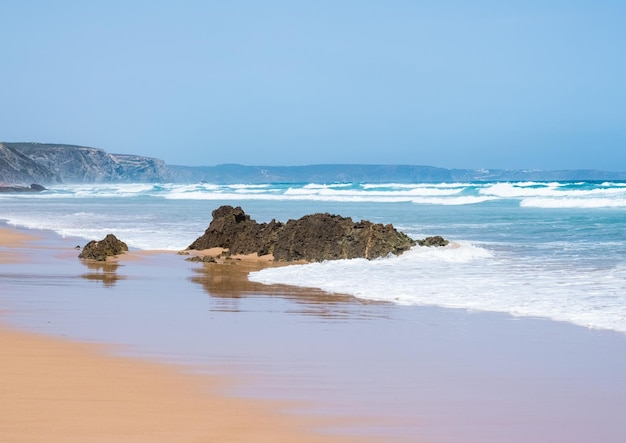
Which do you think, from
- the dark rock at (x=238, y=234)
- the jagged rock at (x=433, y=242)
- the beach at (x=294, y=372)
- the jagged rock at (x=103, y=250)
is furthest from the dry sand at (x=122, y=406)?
the dark rock at (x=238, y=234)

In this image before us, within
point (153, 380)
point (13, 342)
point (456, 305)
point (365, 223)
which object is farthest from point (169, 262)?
point (153, 380)

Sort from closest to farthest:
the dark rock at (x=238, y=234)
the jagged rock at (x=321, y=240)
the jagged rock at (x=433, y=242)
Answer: the jagged rock at (x=321, y=240), the jagged rock at (x=433, y=242), the dark rock at (x=238, y=234)

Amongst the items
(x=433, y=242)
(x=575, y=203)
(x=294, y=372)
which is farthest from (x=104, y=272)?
(x=575, y=203)

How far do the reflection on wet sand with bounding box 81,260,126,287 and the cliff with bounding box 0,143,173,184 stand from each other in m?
104

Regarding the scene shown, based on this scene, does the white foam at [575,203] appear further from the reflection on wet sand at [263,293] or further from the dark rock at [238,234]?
the reflection on wet sand at [263,293]

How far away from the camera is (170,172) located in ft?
564

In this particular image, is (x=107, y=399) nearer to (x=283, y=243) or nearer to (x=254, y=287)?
(x=254, y=287)

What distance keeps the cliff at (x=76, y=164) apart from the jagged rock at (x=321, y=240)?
103 metres

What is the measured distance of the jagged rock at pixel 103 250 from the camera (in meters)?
13.4

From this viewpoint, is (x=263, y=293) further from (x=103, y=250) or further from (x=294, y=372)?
(x=103, y=250)

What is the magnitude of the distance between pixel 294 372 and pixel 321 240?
8.17 meters

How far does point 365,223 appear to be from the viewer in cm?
1386

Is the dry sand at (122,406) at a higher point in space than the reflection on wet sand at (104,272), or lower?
higher

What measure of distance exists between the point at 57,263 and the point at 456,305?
6571mm
